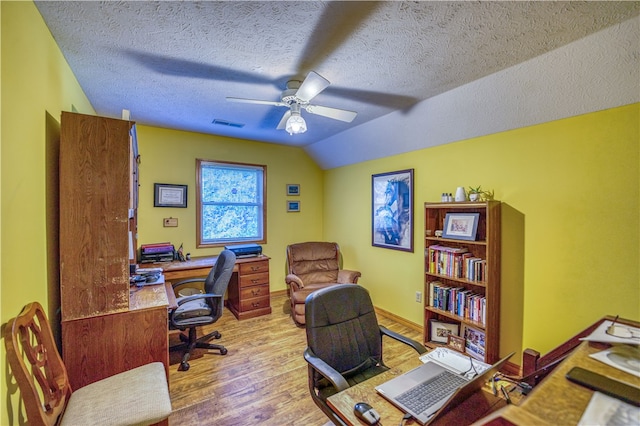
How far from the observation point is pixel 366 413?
0.97 metres


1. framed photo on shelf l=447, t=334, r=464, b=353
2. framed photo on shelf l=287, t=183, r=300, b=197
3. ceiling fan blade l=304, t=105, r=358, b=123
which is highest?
ceiling fan blade l=304, t=105, r=358, b=123

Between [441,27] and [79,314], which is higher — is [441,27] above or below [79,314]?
above

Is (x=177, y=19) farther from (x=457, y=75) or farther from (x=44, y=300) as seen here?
(x=457, y=75)

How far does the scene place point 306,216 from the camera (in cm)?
494

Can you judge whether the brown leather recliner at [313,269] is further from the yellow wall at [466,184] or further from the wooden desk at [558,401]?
the wooden desk at [558,401]

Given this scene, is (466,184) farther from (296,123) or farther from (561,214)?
(296,123)

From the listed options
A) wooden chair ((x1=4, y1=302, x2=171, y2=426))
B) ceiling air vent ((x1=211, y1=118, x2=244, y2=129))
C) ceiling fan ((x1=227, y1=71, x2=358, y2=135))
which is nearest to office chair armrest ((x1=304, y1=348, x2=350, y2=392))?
wooden chair ((x1=4, y1=302, x2=171, y2=426))

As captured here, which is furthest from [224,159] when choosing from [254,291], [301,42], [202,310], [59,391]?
[59,391]

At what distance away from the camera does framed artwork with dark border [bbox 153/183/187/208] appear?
12.0 ft

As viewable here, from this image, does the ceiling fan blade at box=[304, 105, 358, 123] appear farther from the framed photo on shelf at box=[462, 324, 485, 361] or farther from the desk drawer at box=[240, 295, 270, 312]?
the desk drawer at box=[240, 295, 270, 312]

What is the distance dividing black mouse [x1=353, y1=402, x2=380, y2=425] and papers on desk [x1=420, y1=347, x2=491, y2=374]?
461 mm

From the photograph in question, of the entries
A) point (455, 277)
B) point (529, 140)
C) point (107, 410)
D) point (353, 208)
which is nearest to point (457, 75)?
point (529, 140)

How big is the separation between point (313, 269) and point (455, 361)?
2.92 meters

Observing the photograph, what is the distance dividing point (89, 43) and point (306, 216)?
3610 millimetres
